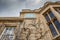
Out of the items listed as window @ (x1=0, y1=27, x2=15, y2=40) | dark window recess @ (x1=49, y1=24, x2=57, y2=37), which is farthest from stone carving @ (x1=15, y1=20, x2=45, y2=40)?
window @ (x1=0, y1=27, x2=15, y2=40)

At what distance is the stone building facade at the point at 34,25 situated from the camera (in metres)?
8.93

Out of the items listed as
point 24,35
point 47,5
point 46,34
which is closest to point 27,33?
point 24,35

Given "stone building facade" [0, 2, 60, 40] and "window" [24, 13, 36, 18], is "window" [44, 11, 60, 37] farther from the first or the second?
"window" [24, 13, 36, 18]

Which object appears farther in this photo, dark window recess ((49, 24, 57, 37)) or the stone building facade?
the stone building facade

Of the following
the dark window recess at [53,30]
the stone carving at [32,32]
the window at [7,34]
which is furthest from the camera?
the window at [7,34]

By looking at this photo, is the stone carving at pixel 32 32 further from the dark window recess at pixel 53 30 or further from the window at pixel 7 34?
the window at pixel 7 34

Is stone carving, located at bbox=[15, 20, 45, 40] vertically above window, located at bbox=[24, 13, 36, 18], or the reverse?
window, located at bbox=[24, 13, 36, 18]

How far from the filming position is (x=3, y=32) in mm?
10117

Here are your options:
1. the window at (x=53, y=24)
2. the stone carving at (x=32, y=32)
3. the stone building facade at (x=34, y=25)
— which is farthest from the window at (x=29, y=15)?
the window at (x=53, y=24)

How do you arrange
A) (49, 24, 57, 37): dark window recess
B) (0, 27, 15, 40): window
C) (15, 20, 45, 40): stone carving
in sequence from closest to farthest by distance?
1. (49, 24, 57, 37): dark window recess
2. (15, 20, 45, 40): stone carving
3. (0, 27, 15, 40): window

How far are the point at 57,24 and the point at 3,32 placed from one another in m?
4.72

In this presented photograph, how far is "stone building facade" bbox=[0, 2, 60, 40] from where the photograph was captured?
29.3 ft

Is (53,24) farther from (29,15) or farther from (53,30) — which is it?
(29,15)

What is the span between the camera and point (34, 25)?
414 inches
